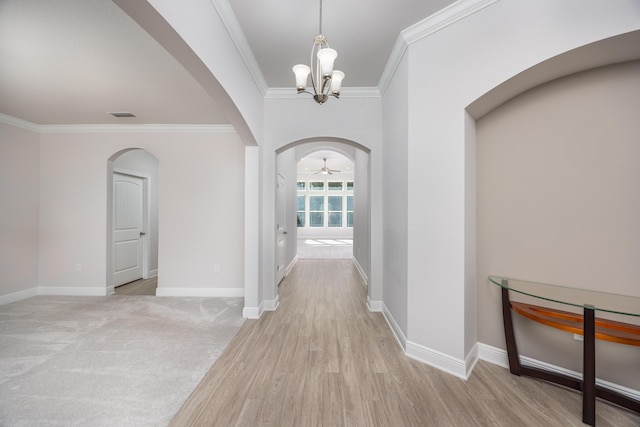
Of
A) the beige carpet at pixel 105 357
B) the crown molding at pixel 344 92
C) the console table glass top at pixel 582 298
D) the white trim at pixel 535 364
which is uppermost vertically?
the crown molding at pixel 344 92

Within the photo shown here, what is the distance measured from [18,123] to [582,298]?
7037mm

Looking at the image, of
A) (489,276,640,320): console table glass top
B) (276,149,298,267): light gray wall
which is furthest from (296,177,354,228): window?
(489,276,640,320): console table glass top

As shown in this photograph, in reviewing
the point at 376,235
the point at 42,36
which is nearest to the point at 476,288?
the point at 376,235

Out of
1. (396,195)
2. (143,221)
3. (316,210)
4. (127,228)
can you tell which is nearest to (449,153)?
(396,195)

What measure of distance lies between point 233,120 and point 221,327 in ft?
7.70

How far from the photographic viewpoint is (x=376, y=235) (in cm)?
362

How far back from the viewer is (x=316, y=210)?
1307cm

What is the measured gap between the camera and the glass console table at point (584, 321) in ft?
5.29

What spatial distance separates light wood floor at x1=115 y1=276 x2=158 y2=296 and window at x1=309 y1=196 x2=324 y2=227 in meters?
8.36

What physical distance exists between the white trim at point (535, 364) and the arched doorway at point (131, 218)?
4.77 metres

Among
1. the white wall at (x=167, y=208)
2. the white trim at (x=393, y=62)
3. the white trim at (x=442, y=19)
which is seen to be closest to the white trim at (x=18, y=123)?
the white wall at (x=167, y=208)

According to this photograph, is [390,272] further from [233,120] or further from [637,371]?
[233,120]

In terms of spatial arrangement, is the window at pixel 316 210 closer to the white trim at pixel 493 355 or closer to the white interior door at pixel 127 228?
the white interior door at pixel 127 228

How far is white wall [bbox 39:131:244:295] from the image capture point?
4309 mm
